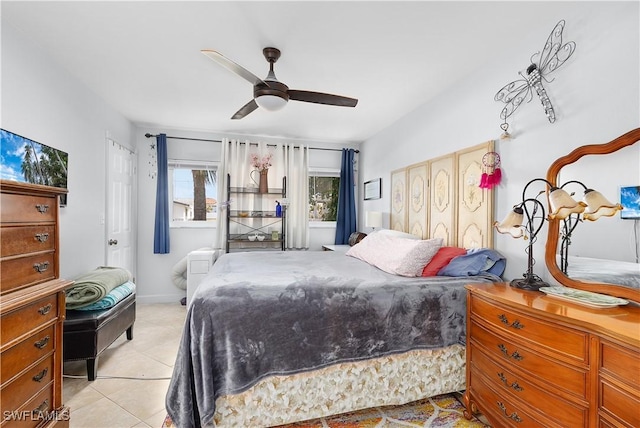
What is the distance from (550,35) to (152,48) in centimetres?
276

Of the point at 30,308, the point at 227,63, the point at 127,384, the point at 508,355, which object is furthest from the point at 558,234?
the point at 127,384

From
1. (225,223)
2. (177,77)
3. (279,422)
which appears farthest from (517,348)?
(225,223)

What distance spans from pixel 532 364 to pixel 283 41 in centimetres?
243

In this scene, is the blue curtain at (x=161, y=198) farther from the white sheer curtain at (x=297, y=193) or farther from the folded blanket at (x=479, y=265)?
the folded blanket at (x=479, y=265)

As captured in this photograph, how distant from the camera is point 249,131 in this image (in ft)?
14.9

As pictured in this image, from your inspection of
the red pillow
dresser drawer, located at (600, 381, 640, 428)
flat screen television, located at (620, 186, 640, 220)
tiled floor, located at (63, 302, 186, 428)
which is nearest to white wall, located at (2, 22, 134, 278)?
tiled floor, located at (63, 302, 186, 428)

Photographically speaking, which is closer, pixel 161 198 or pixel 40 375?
pixel 40 375

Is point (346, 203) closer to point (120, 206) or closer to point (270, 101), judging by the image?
point (270, 101)

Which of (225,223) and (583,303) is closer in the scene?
(583,303)

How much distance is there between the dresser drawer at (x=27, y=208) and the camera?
4.27ft

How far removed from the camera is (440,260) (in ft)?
7.72

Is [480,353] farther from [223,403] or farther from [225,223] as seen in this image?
[225,223]

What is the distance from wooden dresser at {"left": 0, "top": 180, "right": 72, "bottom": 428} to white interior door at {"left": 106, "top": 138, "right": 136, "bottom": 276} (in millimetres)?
2075

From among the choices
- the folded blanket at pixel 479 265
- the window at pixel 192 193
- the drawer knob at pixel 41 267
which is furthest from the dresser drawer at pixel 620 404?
the window at pixel 192 193
